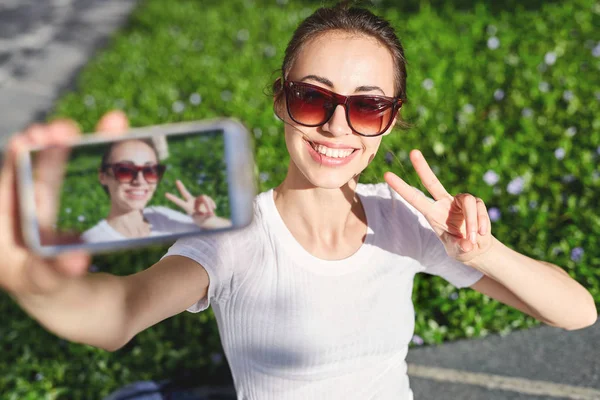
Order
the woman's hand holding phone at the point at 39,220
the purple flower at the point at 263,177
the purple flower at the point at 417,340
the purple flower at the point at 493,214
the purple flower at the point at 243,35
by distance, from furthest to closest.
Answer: the purple flower at the point at 243,35 → the purple flower at the point at 263,177 → the purple flower at the point at 493,214 → the purple flower at the point at 417,340 → the woman's hand holding phone at the point at 39,220

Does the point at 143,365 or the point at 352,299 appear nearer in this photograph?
the point at 352,299

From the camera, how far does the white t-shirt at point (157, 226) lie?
1.25 meters

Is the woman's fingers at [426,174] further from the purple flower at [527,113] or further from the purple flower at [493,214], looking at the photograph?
the purple flower at [527,113]

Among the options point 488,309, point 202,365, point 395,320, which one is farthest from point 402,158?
point 395,320

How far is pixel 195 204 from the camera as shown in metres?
1.32

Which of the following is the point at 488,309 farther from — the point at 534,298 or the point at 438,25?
the point at 438,25

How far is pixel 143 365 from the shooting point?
2920 millimetres

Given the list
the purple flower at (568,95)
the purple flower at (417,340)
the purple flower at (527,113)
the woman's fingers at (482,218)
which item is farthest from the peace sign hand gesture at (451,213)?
the purple flower at (568,95)

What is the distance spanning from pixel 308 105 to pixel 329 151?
13cm

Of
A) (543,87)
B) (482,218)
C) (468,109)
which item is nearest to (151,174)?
(482,218)

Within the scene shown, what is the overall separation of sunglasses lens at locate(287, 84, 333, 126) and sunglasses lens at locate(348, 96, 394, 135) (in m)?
0.06

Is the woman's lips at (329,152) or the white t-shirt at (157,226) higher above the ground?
the woman's lips at (329,152)

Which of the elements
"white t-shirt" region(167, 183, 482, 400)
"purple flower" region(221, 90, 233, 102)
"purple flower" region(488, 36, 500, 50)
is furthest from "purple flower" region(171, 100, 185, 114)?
"white t-shirt" region(167, 183, 482, 400)

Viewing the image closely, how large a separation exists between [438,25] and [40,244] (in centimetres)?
481
